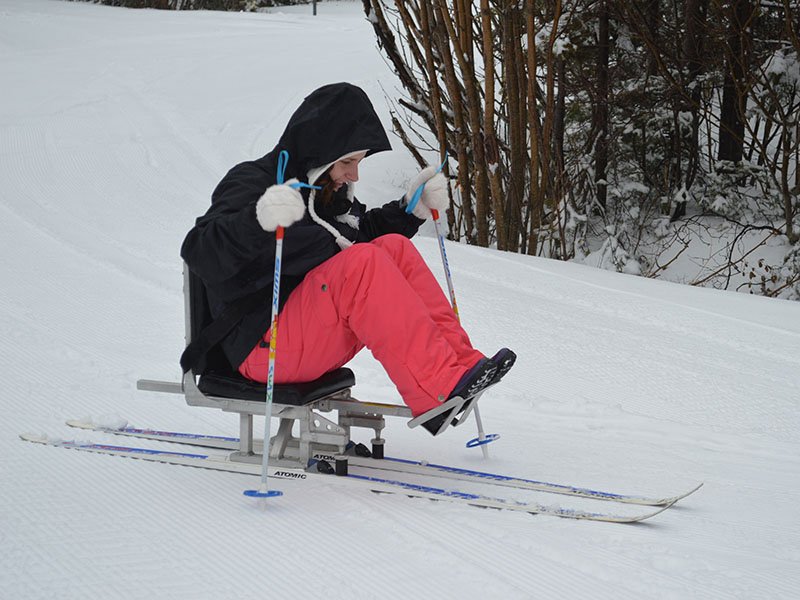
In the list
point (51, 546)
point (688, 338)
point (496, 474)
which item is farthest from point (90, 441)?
point (688, 338)

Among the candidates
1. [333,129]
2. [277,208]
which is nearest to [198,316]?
Answer: [277,208]

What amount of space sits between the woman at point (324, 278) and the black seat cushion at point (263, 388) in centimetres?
3

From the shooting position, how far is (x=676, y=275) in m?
7.96

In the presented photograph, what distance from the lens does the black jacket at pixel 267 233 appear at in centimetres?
235

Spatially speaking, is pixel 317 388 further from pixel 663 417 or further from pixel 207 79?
pixel 207 79

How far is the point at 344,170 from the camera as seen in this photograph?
8.55 feet

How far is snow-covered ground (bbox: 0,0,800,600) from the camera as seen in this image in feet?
6.47

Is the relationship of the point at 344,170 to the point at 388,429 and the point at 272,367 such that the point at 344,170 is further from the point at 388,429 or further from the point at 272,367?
the point at 388,429

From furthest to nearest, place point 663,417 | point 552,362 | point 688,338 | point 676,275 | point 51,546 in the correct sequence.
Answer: point 676,275, point 688,338, point 552,362, point 663,417, point 51,546

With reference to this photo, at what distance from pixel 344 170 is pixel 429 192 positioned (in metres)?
0.42

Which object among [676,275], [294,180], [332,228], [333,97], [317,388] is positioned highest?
[333,97]

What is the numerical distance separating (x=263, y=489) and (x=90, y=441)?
33.6 inches

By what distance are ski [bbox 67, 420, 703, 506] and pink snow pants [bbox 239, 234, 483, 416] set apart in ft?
1.19

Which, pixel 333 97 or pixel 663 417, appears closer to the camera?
pixel 333 97
